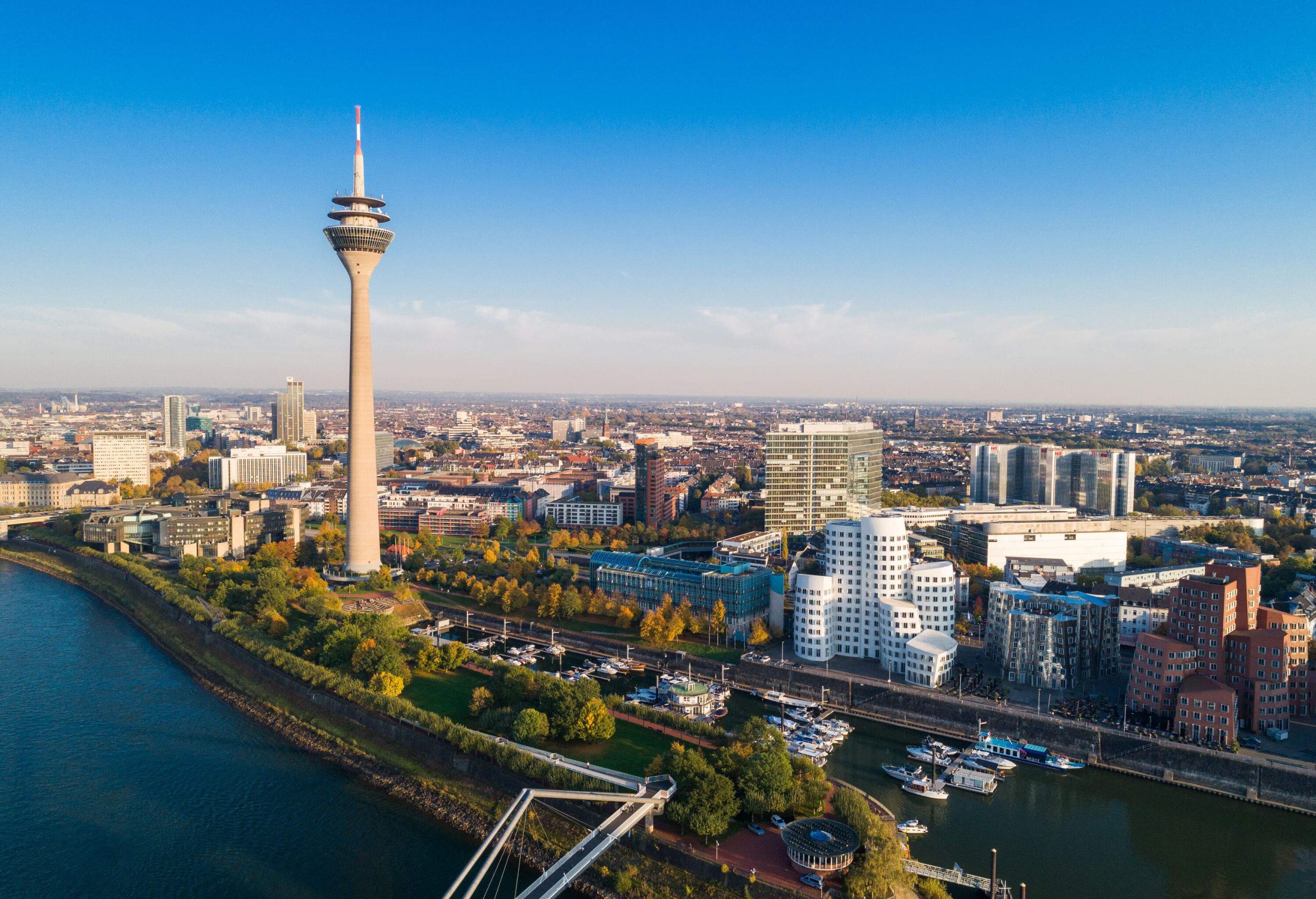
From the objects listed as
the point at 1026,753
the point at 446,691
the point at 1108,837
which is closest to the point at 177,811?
the point at 446,691

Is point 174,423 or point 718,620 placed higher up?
point 174,423

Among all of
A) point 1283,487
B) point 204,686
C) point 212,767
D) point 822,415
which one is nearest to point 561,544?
point 204,686

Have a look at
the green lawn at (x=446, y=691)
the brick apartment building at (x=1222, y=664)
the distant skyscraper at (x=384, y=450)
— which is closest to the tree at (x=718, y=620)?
the green lawn at (x=446, y=691)

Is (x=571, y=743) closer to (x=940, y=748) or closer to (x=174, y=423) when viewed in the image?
(x=940, y=748)

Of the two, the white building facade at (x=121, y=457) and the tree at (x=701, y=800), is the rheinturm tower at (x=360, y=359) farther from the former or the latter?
the white building facade at (x=121, y=457)

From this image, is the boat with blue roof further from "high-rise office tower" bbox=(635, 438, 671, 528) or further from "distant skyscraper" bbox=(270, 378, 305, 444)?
"distant skyscraper" bbox=(270, 378, 305, 444)

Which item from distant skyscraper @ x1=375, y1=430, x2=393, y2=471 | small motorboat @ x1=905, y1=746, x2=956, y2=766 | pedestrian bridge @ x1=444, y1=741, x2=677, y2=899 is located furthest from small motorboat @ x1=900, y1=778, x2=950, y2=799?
distant skyscraper @ x1=375, y1=430, x2=393, y2=471
